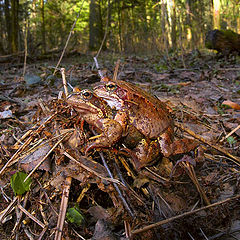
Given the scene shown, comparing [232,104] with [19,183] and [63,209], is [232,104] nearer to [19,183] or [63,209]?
[63,209]

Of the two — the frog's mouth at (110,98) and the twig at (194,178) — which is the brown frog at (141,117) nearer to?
the frog's mouth at (110,98)

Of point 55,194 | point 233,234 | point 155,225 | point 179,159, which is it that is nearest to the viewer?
point 155,225

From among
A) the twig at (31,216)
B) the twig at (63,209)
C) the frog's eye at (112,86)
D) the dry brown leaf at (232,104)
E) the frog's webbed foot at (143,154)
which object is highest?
the frog's eye at (112,86)

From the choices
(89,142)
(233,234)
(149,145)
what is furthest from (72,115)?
(233,234)

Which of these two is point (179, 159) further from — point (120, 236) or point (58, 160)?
point (58, 160)

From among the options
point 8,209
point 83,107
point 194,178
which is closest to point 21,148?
point 8,209

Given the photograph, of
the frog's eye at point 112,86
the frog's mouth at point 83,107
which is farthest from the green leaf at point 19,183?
the frog's eye at point 112,86

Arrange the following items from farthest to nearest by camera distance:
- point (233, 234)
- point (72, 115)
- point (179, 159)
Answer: point (72, 115), point (179, 159), point (233, 234)
